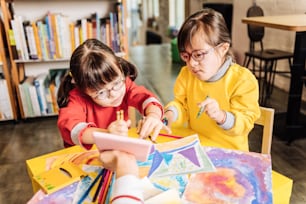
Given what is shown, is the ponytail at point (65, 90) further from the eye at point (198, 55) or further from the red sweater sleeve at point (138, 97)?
the eye at point (198, 55)

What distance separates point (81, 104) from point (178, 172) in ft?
1.68

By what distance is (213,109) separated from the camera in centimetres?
95

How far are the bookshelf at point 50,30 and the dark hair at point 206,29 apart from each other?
5.43 ft

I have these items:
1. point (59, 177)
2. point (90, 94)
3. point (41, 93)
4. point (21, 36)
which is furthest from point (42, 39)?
point (59, 177)

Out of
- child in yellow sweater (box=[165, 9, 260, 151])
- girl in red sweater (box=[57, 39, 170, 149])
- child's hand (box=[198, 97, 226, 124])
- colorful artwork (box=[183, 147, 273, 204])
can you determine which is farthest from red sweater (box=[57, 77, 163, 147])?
colorful artwork (box=[183, 147, 273, 204])

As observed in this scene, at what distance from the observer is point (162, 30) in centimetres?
716

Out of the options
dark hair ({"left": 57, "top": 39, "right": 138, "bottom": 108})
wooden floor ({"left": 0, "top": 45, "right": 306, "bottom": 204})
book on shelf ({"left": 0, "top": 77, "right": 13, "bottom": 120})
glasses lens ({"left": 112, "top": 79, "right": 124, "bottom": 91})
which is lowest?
wooden floor ({"left": 0, "top": 45, "right": 306, "bottom": 204})

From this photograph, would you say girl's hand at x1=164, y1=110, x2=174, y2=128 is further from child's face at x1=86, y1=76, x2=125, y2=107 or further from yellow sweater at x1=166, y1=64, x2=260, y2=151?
child's face at x1=86, y1=76, x2=125, y2=107

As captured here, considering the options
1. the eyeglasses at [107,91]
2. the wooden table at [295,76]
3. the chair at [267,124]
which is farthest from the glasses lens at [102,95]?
the wooden table at [295,76]

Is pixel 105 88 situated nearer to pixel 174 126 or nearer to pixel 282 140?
pixel 174 126

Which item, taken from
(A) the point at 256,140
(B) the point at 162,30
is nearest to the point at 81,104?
(A) the point at 256,140

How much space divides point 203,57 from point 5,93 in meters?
2.05

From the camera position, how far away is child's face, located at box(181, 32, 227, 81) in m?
1.04

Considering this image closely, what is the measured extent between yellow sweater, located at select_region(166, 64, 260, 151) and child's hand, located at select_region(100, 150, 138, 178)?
0.40 m
